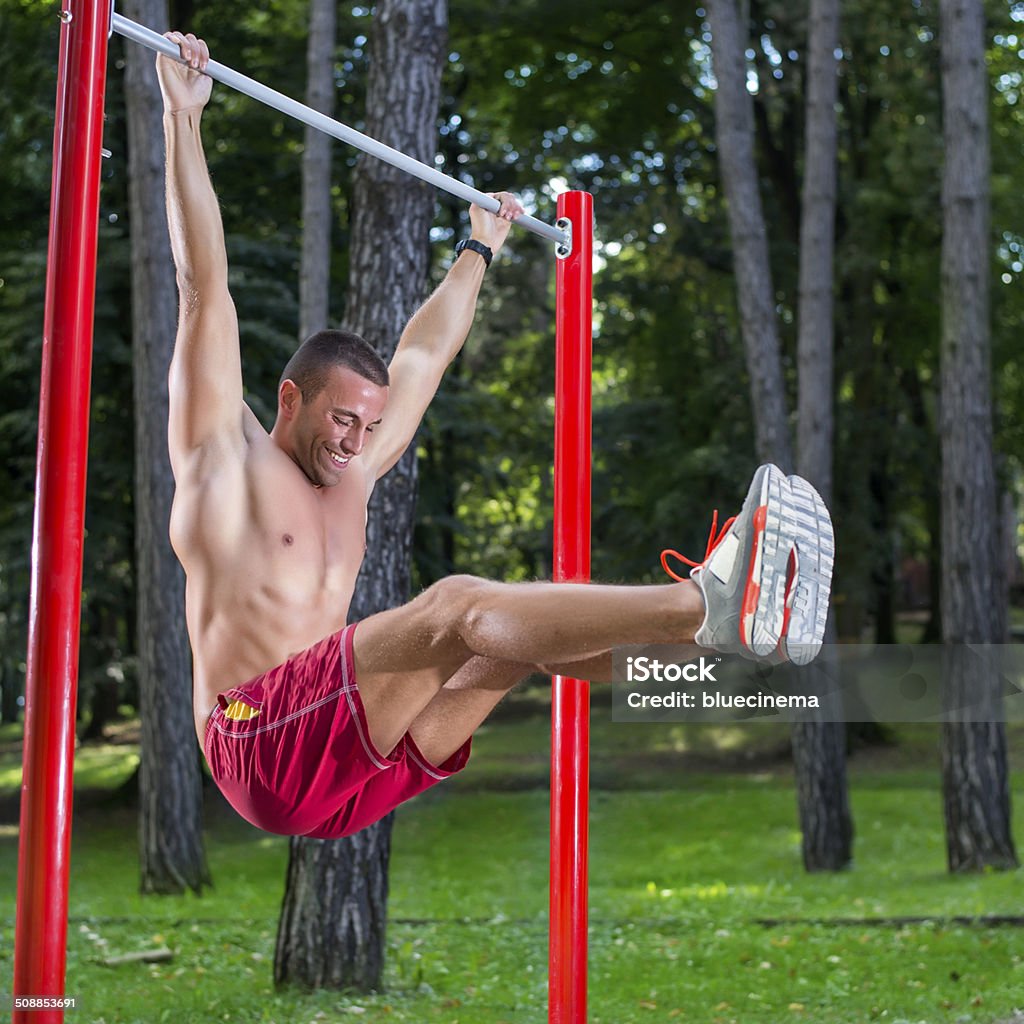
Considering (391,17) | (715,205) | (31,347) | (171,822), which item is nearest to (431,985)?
(171,822)

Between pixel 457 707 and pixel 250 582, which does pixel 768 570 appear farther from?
pixel 250 582

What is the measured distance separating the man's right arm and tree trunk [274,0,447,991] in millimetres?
2245

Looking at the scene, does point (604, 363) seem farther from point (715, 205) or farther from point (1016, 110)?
point (1016, 110)

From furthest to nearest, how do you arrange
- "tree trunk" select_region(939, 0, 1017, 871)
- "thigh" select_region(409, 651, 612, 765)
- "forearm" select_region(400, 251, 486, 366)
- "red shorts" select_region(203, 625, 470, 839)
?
"tree trunk" select_region(939, 0, 1017, 871)
"forearm" select_region(400, 251, 486, 366)
"thigh" select_region(409, 651, 612, 765)
"red shorts" select_region(203, 625, 470, 839)

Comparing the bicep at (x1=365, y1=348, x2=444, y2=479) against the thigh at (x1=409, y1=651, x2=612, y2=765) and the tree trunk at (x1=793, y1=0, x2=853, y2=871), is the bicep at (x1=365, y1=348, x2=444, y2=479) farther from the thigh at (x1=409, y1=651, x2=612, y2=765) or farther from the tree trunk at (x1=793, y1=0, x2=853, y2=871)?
the tree trunk at (x1=793, y1=0, x2=853, y2=871)

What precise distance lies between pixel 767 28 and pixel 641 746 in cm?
691

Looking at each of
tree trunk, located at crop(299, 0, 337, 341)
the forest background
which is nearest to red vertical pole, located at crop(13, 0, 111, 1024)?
tree trunk, located at crop(299, 0, 337, 341)

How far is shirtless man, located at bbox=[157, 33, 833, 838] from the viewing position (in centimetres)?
237

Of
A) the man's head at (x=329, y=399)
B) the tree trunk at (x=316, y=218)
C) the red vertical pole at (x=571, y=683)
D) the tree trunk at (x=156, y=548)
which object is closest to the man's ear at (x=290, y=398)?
the man's head at (x=329, y=399)

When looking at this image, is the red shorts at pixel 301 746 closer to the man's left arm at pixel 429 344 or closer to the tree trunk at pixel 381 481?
the man's left arm at pixel 429 344

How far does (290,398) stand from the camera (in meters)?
3.11

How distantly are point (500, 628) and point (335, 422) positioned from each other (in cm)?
90

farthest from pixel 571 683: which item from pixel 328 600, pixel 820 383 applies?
pixel 820 383

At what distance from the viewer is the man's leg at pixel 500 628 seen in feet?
7.63
